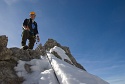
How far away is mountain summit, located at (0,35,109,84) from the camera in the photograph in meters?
6.79

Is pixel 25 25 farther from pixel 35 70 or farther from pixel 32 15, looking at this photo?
pixel 35 70

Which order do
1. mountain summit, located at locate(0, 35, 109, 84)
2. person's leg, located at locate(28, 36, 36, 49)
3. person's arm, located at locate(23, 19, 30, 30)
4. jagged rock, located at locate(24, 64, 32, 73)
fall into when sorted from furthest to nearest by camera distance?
person's leg, located at locate(28, 36, 36, 49)
person's arm, located at locate(23, 19, 30, 30)
jagged rock, located at locate(24, 64, 32, 73)
mountain summit, located at locate(0, 35, 109, 84)

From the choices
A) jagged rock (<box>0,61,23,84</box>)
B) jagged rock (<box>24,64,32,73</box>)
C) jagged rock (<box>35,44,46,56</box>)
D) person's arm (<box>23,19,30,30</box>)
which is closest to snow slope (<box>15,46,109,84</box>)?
jagged rock (<box>24,64,32,73</box>)

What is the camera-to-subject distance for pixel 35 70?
31.4 ft

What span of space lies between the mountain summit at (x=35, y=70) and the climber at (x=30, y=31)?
2.28 metres

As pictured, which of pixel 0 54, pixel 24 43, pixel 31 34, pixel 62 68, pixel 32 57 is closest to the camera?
pixel 62 68

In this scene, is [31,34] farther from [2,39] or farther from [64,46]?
[64,46]

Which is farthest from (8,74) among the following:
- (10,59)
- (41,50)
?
(41,50)

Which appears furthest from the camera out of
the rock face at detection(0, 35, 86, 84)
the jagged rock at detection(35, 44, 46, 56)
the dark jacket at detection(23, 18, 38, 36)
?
the dark jacket at detection(23, 18, 38, 36)

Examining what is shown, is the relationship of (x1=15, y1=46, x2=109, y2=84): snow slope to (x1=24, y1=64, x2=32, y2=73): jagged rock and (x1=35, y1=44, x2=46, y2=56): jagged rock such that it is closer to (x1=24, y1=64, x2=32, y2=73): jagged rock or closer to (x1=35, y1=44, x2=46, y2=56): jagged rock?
(x1=24, y1=64, x2=32, y2=73): jagged rock

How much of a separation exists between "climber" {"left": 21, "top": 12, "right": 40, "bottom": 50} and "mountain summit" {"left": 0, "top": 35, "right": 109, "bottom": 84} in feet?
7.46

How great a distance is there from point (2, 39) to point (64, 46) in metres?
11.8

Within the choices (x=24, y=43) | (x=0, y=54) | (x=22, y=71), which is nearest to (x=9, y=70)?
(x=22, y=71)

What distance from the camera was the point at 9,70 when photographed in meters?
9.02
